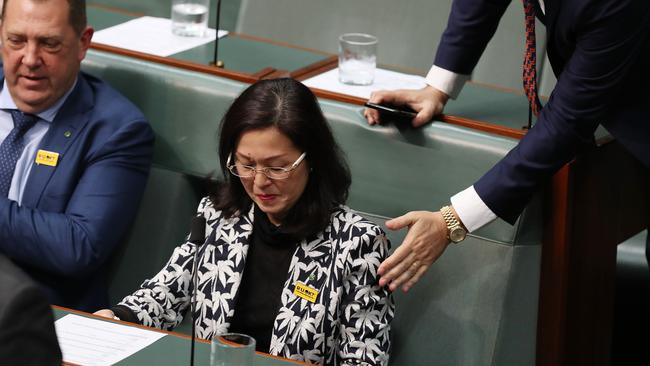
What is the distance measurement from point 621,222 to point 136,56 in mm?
1260

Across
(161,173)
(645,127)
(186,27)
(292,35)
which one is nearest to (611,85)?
(645,127)

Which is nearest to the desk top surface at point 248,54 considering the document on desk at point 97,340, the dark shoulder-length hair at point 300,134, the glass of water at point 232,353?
the dark shoulder-length hair at point 300,134

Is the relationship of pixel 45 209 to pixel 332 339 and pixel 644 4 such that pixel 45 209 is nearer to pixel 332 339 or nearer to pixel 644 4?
pixel 332 339

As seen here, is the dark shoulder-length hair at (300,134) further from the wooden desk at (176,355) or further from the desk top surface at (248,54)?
the desk top surface at (248,54)

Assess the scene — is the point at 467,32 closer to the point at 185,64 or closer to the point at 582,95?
the point at 582,95

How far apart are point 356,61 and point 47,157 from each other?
0.79 m

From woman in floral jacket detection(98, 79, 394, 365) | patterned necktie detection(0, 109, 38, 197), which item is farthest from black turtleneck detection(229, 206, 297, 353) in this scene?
patterned necktie detection(0, 109, 38, 197)

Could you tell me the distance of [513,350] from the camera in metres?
2.34

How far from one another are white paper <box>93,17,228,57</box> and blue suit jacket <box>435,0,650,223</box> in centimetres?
110

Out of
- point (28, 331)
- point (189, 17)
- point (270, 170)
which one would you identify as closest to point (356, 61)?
point (189, 17)

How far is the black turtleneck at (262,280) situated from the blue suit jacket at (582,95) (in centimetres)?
41

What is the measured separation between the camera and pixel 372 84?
2.75 metres

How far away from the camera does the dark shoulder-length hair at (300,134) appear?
2156 mm

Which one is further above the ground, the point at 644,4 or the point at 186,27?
the point at 644,4
